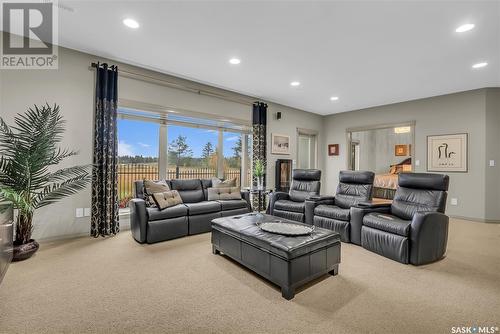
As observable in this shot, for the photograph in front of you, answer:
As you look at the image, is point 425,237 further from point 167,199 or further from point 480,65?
point 167,199

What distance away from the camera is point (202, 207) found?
406cm

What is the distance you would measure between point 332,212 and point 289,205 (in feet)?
2.92

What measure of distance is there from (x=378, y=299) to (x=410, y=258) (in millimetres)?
1088

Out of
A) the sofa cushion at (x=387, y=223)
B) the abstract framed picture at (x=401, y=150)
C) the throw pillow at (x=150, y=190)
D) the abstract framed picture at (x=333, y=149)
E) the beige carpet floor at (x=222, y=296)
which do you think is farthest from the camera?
the abstract framed picture at (x=401, y=150)

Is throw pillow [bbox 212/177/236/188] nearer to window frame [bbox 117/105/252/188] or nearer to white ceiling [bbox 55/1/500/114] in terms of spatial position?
window frame [bbox 117/105/252/188]

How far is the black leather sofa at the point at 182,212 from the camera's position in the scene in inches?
137

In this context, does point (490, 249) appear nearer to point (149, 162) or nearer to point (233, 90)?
point (233, 90)

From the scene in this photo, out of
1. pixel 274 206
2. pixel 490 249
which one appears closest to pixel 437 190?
pixel 490 249

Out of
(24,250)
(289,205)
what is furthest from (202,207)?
(24,250)

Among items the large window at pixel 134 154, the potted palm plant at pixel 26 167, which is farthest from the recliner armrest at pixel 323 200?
the potted palm plant at pixel 26 167

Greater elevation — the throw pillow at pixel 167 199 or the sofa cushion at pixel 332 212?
the throw pillow at pixel 167 199

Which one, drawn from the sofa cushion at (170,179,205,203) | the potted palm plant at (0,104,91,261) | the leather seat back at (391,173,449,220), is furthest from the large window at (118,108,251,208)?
the leather seat back at (391,173,449,220)

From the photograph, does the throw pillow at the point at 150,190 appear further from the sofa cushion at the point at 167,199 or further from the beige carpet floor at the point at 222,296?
the beige carpet floor at the point at 222,296

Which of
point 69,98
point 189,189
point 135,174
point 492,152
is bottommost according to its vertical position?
point 189,189
